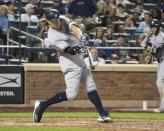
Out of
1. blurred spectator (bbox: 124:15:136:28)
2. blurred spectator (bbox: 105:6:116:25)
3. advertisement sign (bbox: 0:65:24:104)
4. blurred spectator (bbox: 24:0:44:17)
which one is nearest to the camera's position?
advertisement sign (bbox: 0:65:24:104)

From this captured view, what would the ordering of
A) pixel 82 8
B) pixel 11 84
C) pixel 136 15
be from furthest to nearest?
1. pixel 136 15
2. pixel 82 8
3. pixel 11 84

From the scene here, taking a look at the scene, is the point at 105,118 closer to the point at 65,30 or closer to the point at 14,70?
the point at 65,30

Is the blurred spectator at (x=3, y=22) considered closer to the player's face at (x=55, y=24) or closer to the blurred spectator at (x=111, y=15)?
the blurred spectator at (x=111, y=15)

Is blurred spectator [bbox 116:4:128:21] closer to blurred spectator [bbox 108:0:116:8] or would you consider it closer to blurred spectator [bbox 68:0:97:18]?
blurred spectator [bbox 108:0:116:8]

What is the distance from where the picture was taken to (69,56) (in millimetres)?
11250

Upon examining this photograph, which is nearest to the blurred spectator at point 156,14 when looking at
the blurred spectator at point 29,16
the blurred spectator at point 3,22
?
the blurred spectator at point 29,16

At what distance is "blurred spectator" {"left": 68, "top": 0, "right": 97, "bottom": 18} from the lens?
20641mm

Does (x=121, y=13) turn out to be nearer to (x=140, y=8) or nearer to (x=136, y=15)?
(x=136, y=15)

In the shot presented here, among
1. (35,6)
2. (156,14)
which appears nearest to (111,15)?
(156,14)

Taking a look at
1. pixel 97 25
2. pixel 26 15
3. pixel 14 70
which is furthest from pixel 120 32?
pixel 14 70

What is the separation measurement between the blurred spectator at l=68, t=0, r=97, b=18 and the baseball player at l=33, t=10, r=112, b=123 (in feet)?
30.6

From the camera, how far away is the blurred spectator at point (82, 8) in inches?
813

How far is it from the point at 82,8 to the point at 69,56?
32.4 feet

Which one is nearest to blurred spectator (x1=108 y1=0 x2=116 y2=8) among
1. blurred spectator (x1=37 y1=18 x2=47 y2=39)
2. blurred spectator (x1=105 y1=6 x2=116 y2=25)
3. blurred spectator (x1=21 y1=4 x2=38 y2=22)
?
blurred spectator (x1=105 y1=6 x2=116 y2=25)
